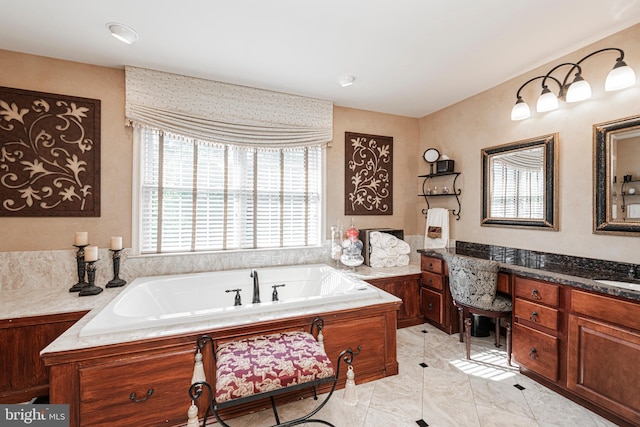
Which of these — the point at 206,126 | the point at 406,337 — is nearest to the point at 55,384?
the point at 206,126

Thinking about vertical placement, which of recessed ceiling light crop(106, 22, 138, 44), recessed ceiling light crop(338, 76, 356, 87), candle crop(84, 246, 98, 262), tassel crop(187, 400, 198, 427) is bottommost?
tassel crop(187, 400, 198, 427)

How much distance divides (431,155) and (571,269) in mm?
1852

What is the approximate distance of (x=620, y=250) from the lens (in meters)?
1.91

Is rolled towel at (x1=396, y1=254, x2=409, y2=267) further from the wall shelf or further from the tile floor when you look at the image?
the tile floor

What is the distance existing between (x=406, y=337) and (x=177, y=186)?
2758 millimetres

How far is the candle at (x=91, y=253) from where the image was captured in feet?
7.19

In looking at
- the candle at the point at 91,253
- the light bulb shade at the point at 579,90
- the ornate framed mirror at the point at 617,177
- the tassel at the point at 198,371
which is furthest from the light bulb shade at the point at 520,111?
the candle at the point at 91,253

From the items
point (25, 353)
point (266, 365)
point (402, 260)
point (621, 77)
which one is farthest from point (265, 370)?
point (621, 77)

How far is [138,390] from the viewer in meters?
1.48

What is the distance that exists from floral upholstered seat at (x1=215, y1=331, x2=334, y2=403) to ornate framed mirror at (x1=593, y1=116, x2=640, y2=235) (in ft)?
7.36

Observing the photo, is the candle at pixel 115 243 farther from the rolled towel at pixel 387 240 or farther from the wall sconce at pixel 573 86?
the wall sconce at pixel 573 86

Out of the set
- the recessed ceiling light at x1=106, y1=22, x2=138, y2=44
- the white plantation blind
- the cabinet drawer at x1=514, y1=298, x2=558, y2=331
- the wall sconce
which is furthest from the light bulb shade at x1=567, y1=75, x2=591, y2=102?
the recessed ceiling light at x1=106, y1=22, x2=138, y2=44

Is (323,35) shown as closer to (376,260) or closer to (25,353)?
(376,260)

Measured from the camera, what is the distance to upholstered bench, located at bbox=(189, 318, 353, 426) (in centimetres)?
128
